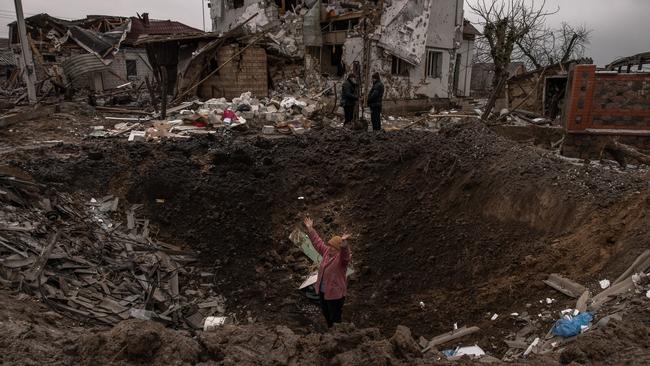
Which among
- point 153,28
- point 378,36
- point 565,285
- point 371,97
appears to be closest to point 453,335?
point 565,285

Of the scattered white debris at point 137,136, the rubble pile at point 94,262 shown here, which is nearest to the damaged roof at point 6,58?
the scattered white debris at point 137,136

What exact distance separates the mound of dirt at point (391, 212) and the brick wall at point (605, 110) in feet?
7.15

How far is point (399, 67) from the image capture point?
21.1 metres

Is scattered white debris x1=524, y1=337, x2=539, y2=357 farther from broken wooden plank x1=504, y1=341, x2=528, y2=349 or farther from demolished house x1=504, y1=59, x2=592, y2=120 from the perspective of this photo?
demolished house x1=504, y1=59, x2=592, y2=120

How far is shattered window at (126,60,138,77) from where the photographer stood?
2717 cm

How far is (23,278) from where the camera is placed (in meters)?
4.96

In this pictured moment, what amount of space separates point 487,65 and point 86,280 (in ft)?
123

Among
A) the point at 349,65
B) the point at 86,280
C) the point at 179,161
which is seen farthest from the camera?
the point at 349,65

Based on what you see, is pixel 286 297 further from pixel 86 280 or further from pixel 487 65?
pixel 487 65

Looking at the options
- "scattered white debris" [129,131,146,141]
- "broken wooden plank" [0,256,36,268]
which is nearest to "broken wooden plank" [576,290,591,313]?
"broken wooden plank" [0,256,36,268]

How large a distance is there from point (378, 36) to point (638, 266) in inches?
669

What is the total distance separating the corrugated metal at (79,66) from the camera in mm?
18828

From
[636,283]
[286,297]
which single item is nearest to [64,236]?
[286,297]

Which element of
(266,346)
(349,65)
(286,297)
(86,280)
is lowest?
(286,297)
